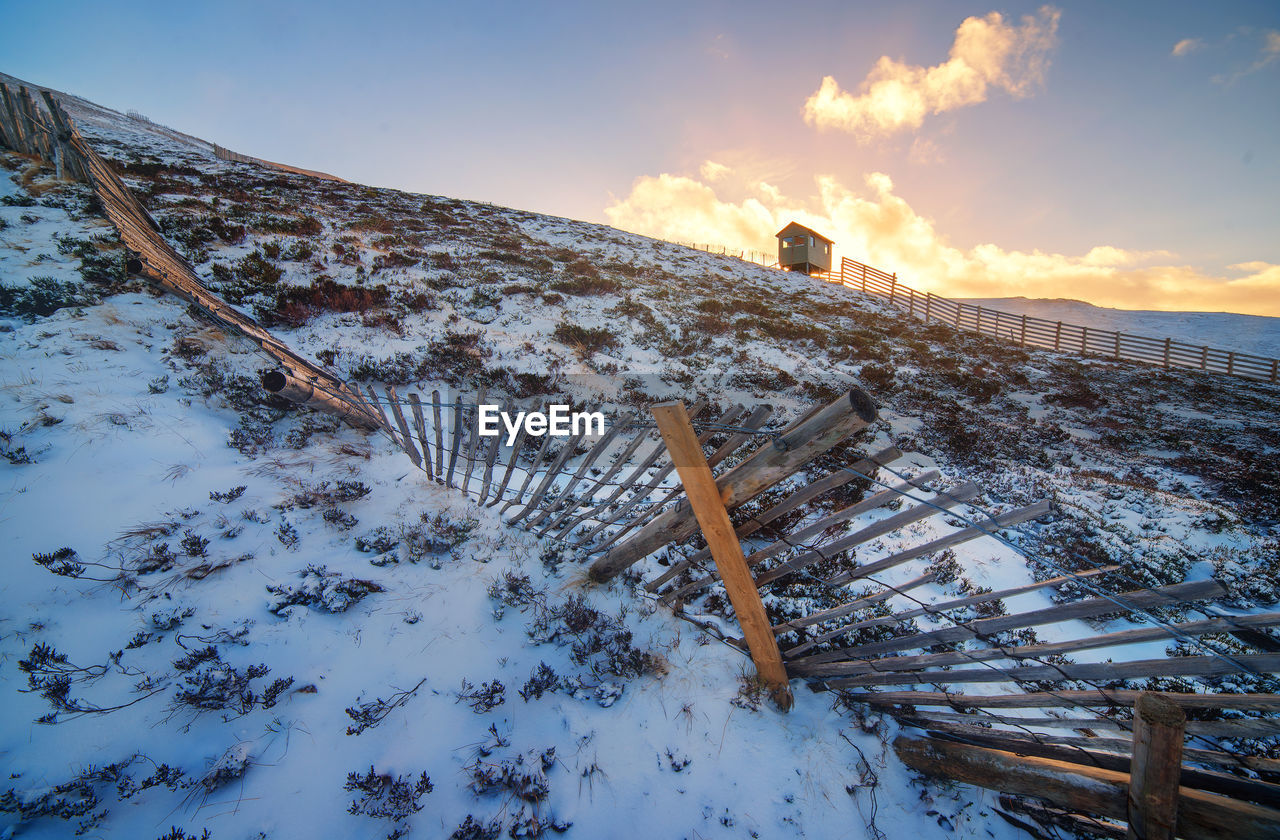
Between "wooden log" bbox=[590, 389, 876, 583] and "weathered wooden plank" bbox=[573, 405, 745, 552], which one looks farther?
"weathered wooden plank" bbox=[573, 405, 745, 552]

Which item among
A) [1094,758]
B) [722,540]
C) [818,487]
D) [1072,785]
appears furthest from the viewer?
[722,540]

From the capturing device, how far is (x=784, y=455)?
7.71 feet

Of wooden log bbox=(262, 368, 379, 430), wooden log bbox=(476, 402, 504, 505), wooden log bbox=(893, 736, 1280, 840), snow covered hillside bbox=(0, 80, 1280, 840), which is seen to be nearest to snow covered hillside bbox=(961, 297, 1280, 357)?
snow covered hillside bbox=(0, 80, 1280, 840)

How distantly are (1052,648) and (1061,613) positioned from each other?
343 mm

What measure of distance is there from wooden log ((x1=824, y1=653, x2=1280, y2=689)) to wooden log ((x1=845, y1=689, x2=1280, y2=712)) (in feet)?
0.30

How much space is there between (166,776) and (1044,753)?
4.89 metres

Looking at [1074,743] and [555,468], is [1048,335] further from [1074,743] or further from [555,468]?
[555,468]

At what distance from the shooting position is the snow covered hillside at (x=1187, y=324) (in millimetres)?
37094

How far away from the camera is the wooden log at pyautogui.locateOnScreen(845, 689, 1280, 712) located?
1.78 meters

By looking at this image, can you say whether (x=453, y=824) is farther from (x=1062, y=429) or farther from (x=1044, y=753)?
(x=1062, y=429)

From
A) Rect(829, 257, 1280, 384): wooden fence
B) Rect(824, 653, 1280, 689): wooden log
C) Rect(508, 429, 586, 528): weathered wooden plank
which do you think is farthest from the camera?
Rect(829, 257, 1280, 384): wooden fence

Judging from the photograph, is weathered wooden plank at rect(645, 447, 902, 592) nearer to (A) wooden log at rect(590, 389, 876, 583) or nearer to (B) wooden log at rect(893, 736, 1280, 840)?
(A) wooden log at rect(590, 389, 876, 583)

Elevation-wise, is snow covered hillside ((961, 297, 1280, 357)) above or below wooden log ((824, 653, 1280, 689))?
above

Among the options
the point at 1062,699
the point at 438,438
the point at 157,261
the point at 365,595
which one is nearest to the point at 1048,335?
the point at 1062,699
